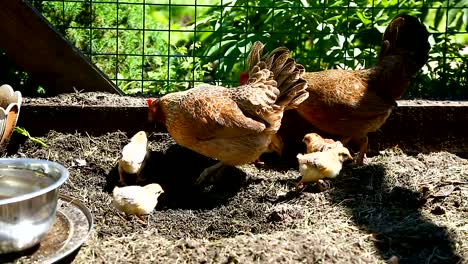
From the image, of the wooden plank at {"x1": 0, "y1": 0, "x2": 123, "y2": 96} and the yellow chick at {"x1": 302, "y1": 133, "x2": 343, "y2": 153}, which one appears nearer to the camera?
the yellow chick at {"x1": 302, "y1": 133, "x2": 343, "y2": 153}

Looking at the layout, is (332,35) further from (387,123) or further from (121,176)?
(121,176)

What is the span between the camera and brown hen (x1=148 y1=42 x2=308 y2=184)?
6.47 meters

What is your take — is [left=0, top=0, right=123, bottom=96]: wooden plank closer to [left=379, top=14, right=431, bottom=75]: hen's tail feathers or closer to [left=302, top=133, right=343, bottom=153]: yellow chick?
[left=302, top=133, right=343, bottom=153]: yellow chick

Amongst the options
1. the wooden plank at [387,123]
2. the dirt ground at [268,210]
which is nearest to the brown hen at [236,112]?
the dirt ground at [268,210]

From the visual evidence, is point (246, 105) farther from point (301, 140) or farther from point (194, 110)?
point (301, 140)

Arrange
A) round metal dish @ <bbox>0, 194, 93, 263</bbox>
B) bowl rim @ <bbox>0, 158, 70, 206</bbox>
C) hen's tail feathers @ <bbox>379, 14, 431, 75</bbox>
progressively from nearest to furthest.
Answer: bowl rim @ <bbox>0, 158, 70, 206</bbox> → round metal dish @ <bbox>0, 194, 93, 263</bbox> → hen's tail feathers @ <bbox>379, 14, 431, 75</bbox>

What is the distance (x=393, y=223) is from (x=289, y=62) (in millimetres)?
1713

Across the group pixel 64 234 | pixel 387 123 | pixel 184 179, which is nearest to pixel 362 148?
pixel 387 123

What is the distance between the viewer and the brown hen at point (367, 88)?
699 cm

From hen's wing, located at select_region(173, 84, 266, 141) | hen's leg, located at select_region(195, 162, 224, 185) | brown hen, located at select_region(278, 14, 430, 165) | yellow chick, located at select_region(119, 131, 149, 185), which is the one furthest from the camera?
brown hen, located at select_region(278, 14, 430, 165)

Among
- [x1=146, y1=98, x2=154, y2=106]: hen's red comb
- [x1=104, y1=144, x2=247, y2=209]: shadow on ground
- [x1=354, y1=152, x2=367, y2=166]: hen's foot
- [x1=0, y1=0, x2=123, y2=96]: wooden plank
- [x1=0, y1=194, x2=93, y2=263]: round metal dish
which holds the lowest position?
[x1=104, y1=144, x2=247, y2=209]: shadow on ground

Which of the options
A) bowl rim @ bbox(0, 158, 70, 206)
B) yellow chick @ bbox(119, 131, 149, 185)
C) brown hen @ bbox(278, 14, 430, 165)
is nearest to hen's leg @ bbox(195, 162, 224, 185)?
yellow chick @ bbox(119, 131, 149, 185)

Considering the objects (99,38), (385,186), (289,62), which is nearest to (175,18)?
(99,38)

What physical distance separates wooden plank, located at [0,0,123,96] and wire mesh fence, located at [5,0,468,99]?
0.36 metres
